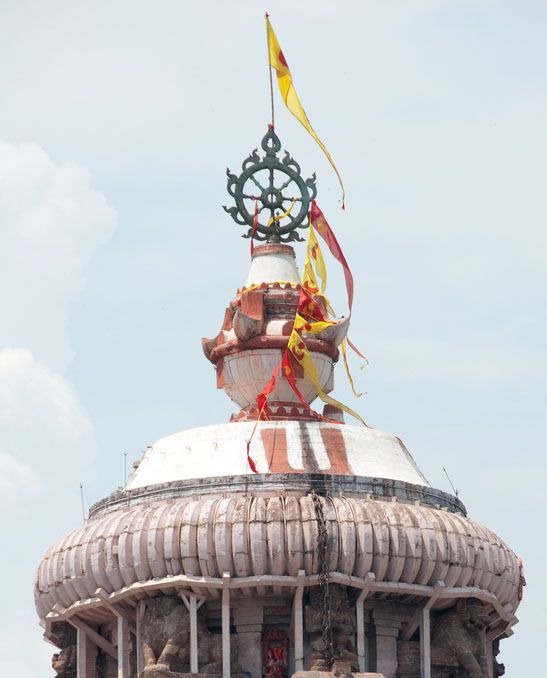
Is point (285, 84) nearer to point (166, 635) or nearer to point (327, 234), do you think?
point (327, 234)

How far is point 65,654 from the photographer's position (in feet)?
298

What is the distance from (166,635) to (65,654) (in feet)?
19.5

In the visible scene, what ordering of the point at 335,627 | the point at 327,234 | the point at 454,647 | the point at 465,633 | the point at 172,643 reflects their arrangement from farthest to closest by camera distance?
1. the point at 327,234
2. the point at 465,633
3. the point at 454,647
4. the point at 172,643
5. the point at 335,627

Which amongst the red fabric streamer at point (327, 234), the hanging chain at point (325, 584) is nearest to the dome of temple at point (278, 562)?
the hanging chain at point (325, 584)

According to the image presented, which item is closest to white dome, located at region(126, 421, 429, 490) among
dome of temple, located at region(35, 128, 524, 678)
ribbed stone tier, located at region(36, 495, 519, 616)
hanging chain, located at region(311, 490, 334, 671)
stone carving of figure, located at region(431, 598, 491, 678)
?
dome of temple, located at region(35, 128, 524, 678)

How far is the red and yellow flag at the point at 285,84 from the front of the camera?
316 feet

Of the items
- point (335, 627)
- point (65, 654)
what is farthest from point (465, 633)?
point (65, 654)

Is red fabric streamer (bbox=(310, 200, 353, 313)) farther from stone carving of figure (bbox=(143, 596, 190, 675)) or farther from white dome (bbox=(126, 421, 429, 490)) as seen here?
stone carving of figure (bbox=(143, 596, 190, 675))

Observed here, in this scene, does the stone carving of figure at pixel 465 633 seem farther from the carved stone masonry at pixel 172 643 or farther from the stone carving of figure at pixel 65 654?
the stone carving of figure at pixel 65 654

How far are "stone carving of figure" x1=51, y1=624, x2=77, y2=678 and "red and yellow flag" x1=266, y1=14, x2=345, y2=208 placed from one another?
59.9 feet

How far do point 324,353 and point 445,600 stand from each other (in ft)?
35.0

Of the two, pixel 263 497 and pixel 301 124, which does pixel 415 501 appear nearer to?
pixel 263 497

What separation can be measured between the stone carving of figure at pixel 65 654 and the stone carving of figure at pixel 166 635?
15.4 ft

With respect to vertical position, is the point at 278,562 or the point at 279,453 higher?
the point at 279,453
